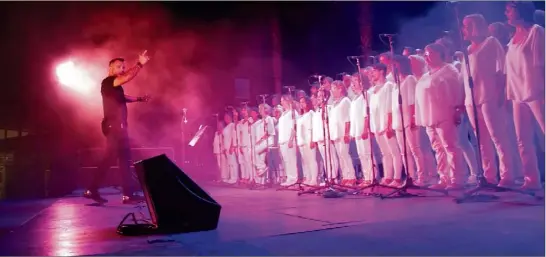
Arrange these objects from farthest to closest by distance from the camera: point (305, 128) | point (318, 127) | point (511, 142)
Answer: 1. point (305, 128)
2. point (318, 127)
3. point (511, 142)

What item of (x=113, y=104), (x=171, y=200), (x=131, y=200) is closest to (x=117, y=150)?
(x=113, y=104)

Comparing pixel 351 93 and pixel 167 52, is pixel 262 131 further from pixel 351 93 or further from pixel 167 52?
pixel 167 52

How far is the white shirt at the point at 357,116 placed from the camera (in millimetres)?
6668

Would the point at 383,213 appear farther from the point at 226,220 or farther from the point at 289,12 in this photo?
the point at 289,12

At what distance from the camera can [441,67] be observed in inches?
205

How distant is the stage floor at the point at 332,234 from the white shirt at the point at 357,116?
2.58 metres

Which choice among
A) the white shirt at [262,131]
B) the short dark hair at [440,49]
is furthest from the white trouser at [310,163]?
the short dark hair at [440,49]

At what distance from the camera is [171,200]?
10.1ft

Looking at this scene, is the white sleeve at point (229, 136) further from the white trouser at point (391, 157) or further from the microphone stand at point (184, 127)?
the white trouser at point (391, 157)

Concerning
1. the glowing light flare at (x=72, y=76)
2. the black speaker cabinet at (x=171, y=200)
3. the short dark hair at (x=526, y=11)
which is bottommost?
the black speaker cabinet at (x=171, y=200)

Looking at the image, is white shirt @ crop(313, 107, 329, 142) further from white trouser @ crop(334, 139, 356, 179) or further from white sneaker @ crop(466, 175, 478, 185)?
white sneaker @ crop(466, 175, 478, 185)

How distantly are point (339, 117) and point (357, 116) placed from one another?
0.55 meters

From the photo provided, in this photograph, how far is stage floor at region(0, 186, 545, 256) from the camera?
2.29m

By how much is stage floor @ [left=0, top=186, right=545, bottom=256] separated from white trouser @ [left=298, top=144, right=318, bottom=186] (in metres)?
3.76
